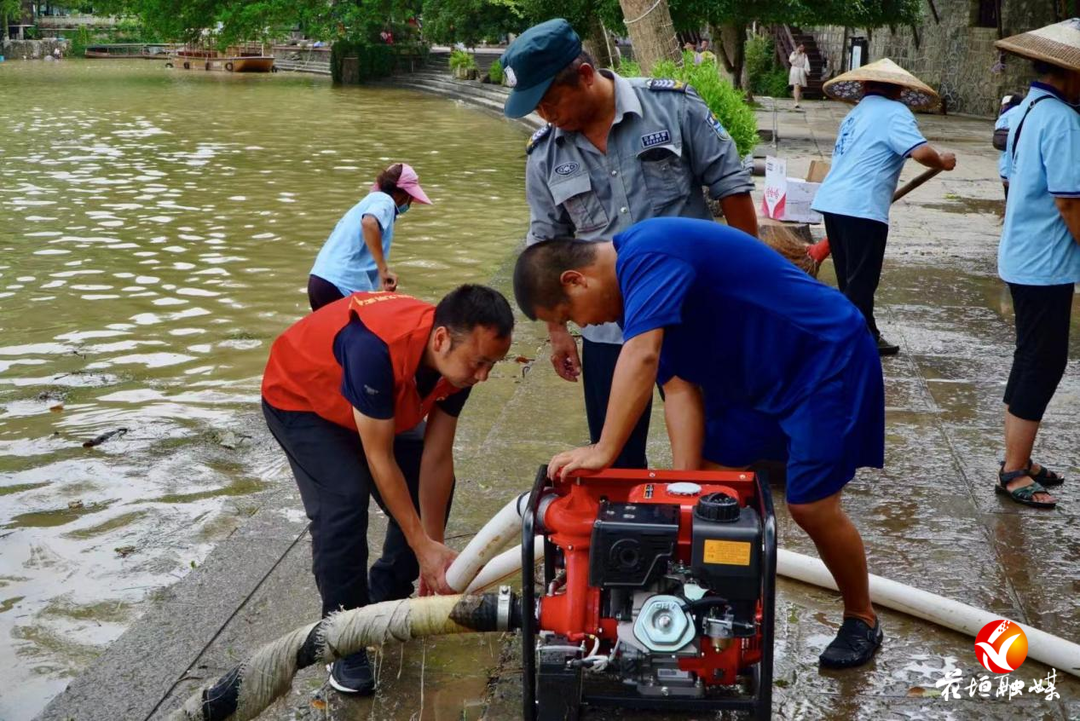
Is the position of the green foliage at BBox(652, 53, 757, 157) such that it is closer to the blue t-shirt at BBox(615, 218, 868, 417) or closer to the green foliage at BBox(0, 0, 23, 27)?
the blue t-shirt at BBox(615, 218, 868, 417)

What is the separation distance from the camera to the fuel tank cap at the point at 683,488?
271 cm

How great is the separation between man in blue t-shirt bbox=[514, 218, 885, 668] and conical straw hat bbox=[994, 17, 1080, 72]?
196 centimetres

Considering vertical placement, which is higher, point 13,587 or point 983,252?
point 983,252

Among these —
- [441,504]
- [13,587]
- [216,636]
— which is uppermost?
[441,504]

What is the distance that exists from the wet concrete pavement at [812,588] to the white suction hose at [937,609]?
6cm

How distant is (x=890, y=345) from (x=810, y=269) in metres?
0.97

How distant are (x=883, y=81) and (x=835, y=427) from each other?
3940mm

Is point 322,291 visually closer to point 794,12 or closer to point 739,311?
point 739,311

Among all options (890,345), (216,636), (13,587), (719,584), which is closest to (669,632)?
(719,584)

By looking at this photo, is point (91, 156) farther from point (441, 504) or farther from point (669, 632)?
point (669, 632)

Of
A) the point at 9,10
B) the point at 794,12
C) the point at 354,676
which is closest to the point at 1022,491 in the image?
the point at 354,676

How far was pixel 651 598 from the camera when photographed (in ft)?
8.52

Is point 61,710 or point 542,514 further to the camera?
point 61,710

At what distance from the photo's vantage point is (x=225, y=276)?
36.7ft
